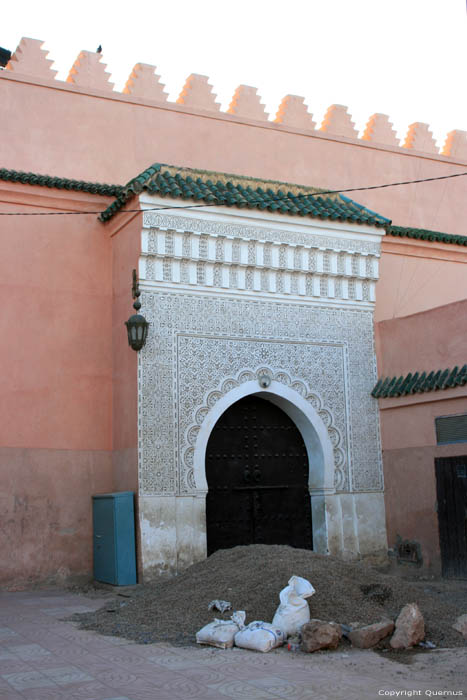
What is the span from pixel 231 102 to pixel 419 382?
4702 millimetres

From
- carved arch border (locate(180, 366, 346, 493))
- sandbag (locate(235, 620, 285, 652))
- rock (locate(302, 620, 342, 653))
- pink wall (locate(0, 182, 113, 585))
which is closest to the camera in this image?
rock (locate(302, 620, 342, 653))

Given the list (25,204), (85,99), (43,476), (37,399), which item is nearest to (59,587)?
(43,476)

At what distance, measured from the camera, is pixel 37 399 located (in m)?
8.68

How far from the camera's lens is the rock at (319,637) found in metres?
5.06

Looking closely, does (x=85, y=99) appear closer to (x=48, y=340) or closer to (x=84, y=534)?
(x=48, y=340)

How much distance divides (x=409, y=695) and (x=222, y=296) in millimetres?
5632

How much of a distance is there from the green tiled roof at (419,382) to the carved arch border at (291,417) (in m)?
0.77

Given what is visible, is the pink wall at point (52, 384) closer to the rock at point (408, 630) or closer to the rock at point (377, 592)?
the rock at point (377, 592)

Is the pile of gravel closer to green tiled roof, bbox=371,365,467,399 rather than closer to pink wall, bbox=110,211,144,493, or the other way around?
pink wall, bbox=110,211,144,493

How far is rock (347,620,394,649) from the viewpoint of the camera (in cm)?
517

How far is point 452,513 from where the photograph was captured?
861cm

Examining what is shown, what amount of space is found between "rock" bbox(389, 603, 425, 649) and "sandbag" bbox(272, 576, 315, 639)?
63 centimetres

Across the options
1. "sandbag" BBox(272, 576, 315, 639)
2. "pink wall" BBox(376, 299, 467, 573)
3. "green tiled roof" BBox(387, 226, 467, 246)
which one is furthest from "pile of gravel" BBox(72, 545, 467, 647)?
"green tiled roof" BBox(387, 226, 467, 246)

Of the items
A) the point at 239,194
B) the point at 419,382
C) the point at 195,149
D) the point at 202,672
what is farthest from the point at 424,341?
the point at 202,672
